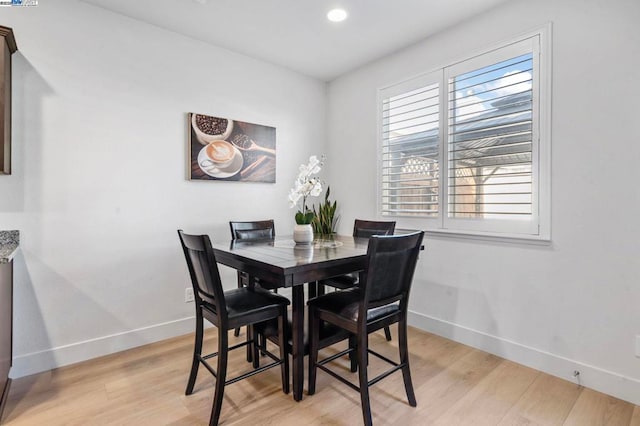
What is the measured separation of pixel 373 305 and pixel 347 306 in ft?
0.67

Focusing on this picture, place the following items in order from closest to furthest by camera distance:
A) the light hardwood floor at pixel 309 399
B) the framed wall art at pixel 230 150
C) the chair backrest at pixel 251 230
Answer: the light hardwood floor at pixel 309 399 < the chair backrest at pixel 251 230 < the framed wall art at pixel 230 150

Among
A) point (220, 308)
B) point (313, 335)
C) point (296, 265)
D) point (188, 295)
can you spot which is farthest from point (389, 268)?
point (188, 295)

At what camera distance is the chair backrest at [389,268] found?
1.61 meters

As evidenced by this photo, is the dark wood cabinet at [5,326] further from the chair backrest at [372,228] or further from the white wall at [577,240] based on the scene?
the white wall at [577,240]

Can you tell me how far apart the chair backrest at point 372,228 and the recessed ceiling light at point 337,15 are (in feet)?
5.53

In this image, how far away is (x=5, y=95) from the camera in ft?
6.55

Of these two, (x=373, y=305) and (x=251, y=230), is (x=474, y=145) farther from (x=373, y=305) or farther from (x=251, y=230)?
(x=251, y=230)

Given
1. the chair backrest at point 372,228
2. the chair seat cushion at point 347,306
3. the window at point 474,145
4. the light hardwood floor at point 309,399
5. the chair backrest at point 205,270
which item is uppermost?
the window at point 474,145

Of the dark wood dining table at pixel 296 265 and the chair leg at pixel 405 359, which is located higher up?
the dark wood dining table at pixel 296 265

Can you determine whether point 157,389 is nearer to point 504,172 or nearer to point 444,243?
point 444,243

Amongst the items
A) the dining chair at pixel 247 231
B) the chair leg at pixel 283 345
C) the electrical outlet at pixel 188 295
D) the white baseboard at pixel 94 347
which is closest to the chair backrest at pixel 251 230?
the dining chair at pixel 247 231

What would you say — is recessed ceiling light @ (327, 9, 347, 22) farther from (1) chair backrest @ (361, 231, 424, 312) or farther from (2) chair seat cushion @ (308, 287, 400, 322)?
(2) chair seat cushion @ (308, 287, 400, 322)

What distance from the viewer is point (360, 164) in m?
3.62

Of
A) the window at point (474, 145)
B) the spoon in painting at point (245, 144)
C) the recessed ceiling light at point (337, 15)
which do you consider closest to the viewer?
the window at point (474, 145)
